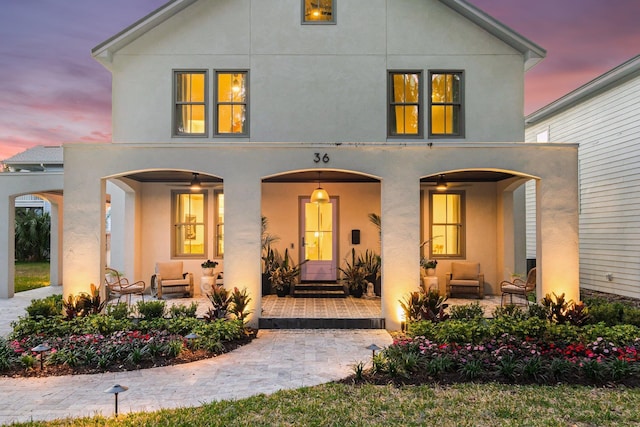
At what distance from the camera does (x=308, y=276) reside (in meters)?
12.0

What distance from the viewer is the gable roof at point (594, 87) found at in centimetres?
1139

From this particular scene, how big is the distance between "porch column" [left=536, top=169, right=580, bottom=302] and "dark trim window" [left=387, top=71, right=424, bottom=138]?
3353 mm

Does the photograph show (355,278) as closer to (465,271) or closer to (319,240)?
(319,240)

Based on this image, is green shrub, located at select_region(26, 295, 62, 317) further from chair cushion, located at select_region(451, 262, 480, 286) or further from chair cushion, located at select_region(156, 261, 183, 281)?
chair cushion, located at select_region(451, 262, 480, 286)

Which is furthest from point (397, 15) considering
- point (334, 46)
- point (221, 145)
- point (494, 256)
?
point (494, 256)

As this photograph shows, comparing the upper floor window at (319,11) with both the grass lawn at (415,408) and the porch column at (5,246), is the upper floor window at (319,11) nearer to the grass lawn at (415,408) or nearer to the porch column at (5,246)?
the grass lawn at (415,408)

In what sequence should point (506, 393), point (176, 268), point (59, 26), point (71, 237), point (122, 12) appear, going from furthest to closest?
1. point (122, 12)
2. point (59, 26)
3. point (176, 268)
4. point (71, 237)
5. point (506, 393)

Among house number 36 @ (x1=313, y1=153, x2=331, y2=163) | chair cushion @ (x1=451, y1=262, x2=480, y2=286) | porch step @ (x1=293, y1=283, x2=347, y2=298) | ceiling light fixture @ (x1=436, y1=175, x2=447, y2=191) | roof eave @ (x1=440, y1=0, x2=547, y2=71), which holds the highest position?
roof eave @ (x1=440, y1=0, x2=547, y2=71)

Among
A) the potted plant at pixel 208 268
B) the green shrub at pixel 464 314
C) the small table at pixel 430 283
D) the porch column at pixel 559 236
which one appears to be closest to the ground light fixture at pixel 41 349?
the potted plant at pixel 208 268

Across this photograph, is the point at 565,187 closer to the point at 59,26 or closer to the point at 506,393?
the point at 506,393

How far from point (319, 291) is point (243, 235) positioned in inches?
136

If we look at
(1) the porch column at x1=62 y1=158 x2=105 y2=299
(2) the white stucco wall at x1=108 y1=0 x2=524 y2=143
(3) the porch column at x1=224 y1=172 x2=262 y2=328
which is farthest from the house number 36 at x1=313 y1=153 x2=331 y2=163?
(1) the porch column at x1=62 y1=158 x2=105 y2=299

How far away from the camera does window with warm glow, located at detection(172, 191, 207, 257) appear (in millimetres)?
11898

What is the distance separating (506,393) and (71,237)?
8.17m
